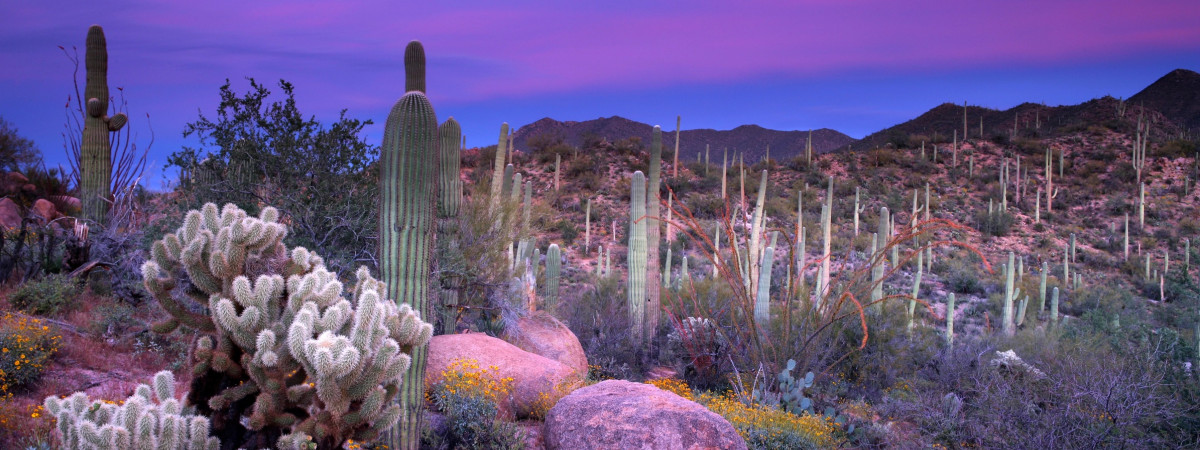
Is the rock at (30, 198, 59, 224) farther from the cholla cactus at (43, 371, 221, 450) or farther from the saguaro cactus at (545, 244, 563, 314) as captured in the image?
the cholla cactus at (43, 371, 221, 450)

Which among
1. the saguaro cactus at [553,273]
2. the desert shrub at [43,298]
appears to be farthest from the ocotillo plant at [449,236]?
the desert shrub at [43,298]

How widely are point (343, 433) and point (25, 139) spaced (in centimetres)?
2545

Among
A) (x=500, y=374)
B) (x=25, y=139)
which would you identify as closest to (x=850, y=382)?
(x=500, y=374)

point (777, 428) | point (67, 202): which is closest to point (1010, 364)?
point (777, 428)

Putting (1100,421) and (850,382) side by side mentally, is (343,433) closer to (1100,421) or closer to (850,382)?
(1100,421)

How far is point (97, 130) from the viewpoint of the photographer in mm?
10367

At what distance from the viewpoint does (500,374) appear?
6.45 meters

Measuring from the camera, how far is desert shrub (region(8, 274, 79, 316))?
747 cm

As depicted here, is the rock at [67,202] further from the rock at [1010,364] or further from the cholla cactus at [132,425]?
the rock at [1010,364]

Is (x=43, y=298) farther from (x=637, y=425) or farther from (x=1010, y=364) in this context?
(x=1010, y=364)

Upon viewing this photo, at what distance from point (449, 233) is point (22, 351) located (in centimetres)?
411

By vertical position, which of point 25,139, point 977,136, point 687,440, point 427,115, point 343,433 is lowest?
point 687,440

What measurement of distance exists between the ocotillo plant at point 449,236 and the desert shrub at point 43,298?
4271 mm

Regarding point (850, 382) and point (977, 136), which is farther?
point (977, 136)
